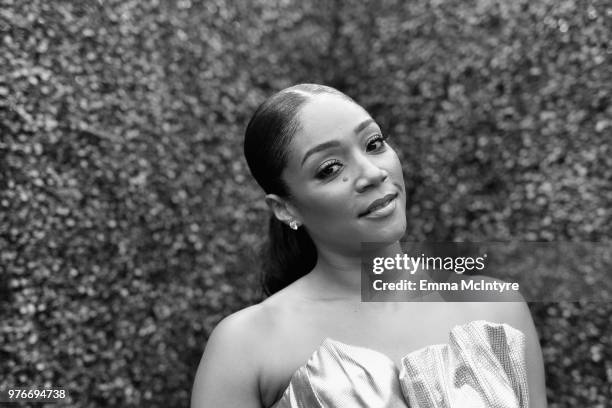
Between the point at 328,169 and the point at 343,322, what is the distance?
49 centimetres

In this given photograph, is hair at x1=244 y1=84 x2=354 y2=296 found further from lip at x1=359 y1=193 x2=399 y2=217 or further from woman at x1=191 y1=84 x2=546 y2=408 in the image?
lip at x1=359 y1=193 x2=399 y2=217

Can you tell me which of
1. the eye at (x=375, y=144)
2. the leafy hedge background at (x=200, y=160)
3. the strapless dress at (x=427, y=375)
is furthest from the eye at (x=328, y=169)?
the leafy hedge background at (x=200, y=160)

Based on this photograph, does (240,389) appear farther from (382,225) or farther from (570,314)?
(570,314)

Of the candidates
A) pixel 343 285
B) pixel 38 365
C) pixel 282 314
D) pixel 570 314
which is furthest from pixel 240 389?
pixel 570 314

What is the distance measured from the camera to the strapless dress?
1853 millimetres

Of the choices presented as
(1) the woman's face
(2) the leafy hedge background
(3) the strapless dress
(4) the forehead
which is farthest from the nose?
(2) the leafy hedge background

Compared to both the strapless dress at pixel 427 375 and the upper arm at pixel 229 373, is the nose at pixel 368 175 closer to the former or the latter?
the strapless dress at pixel 427 375

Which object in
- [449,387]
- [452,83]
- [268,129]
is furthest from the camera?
[452,83]

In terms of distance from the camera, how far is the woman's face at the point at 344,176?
6.66ft

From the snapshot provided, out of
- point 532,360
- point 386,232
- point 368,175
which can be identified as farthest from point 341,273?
point 532,360

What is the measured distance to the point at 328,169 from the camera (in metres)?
2.09

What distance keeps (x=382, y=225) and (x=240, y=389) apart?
0.66 meters

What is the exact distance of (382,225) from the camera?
6.65 ft

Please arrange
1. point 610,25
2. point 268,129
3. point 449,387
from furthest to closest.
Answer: point 610,25 < point 268,129 < point 449,387
